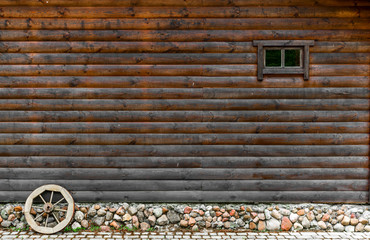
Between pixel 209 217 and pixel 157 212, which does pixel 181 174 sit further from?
pixel 209 217

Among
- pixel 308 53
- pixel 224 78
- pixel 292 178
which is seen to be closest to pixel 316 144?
pixel 292 178

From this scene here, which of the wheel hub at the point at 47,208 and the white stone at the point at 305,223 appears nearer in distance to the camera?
the wheel hub at the point at 47,208

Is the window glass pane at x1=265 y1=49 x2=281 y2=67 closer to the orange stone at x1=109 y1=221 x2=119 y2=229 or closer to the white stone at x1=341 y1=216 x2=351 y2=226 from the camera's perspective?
the white stone at x1=341 y1=216 x2=351 y2=226

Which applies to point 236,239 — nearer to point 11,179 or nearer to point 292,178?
point 292,178

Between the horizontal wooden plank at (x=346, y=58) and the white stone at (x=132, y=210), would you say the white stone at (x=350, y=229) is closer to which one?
the horizontal wooden plank at (x=346, y=58)

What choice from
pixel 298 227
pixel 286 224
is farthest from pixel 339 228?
pixel 286 224

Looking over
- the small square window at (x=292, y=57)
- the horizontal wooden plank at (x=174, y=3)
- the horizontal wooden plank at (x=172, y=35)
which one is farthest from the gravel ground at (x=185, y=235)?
the horizontal wooden plank at (x=174, y=3)

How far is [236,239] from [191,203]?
0.98 metres

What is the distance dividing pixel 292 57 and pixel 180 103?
222cm

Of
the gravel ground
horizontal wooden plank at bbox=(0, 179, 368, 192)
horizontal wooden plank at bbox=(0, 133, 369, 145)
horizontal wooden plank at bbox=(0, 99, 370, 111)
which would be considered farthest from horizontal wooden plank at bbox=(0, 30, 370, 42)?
the gravel ground

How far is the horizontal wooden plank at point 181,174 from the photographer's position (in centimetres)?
502

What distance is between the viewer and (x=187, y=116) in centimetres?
500

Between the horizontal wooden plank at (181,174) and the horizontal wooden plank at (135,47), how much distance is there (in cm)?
215

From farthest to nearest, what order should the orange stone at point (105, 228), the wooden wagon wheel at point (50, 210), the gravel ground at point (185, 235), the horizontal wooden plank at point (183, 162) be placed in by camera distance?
the horizontal wooden plank at point (183, 162) < the orange stone at point (105, 228) < the wooden wagon wheel at point (50, 210) < the gravel ground at point (185, 235)
